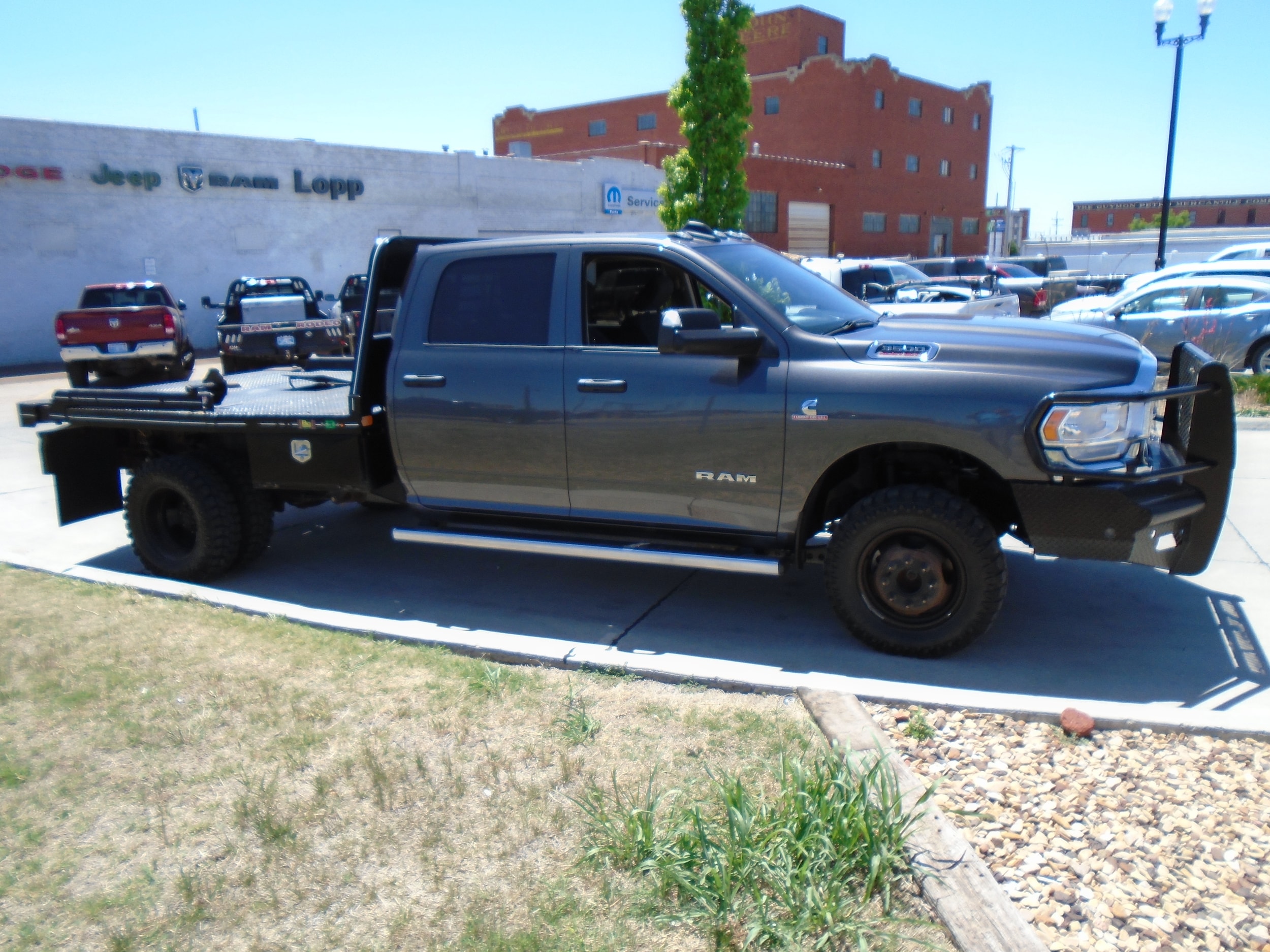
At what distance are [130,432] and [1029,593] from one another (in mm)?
5770

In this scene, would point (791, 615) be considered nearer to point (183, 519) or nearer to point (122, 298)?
point (183, 519)

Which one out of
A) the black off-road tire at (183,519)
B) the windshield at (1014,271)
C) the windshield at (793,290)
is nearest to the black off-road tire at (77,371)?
the black off-road tire at (183,519)

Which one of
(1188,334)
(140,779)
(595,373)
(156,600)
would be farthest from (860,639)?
(1188,334)

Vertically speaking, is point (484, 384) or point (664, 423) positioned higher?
point (484, 384)

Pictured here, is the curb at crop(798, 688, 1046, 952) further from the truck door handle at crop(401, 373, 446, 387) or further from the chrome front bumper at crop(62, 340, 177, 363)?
the chrome front bumper at crop(62, 340, 177, 363)

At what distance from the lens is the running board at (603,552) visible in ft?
15.8

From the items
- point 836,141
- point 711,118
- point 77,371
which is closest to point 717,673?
point 711,118

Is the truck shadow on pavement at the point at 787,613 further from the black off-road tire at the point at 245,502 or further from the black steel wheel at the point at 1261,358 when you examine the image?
the black steel wheel at the point at 1261,358

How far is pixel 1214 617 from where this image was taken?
511 centimetres

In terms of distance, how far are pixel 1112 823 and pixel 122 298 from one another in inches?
736

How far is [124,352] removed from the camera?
56.1ft

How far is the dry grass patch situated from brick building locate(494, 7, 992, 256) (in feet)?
127

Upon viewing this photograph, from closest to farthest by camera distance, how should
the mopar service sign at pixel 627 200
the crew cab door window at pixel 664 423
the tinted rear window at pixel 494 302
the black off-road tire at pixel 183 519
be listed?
the crew cab door window at pixel 664 423, the tinted rear window at pixel 494 302, the black off-road tire at pixel 183 519, the mopar service sign at pixel 627 200

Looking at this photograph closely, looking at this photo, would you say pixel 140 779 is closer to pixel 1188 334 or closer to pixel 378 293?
pixel 378 293
